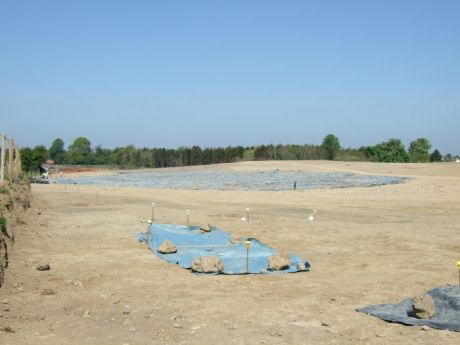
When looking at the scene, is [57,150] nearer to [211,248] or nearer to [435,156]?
[435,156]

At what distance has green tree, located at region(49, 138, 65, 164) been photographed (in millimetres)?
122656

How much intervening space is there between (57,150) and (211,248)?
13082 cm

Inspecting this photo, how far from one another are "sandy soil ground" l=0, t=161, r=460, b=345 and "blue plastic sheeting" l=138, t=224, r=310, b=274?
400 mm

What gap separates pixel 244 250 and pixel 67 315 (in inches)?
221

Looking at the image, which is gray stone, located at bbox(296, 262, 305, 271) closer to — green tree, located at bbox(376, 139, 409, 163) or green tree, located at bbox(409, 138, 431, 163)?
green tree, located at bbox(376, 139, 409, 163)

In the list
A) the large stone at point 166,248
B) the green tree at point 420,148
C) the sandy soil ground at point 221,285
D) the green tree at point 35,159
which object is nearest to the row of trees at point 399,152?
the green tree at point 420,148

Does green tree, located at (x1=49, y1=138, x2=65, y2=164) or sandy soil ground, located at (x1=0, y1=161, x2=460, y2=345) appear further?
green tree, located at (x1=49, y1=138, x2=65, y2=164)

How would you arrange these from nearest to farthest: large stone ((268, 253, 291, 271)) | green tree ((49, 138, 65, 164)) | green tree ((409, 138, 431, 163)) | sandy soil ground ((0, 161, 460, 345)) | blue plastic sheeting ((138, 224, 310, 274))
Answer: sandy soil ground ((0, 161, 460, 345))
large stone ((268, 253, 291, 271))
blue plastic sheeting ((138, 224, 310, 274))
green tree ((409, 138, 431, 163))
green tree ((49, 138, 65, 164))

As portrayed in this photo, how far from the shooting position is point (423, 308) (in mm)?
7297

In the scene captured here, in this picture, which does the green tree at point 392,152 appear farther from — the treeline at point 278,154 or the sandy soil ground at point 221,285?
the sandy soil ground at point 221,285

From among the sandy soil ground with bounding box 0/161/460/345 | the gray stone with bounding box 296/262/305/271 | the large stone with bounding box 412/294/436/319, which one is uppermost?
the large stone with bounding box 412/294/436/319

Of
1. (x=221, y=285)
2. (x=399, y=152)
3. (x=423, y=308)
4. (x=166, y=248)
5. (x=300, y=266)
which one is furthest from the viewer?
(x=399, y=152)

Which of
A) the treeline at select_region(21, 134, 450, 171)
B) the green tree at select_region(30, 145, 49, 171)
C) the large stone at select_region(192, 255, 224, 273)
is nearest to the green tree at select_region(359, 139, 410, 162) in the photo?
the treeline at select_region(21, 134, 450, 171)

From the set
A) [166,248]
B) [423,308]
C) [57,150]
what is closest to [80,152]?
[57,150]
